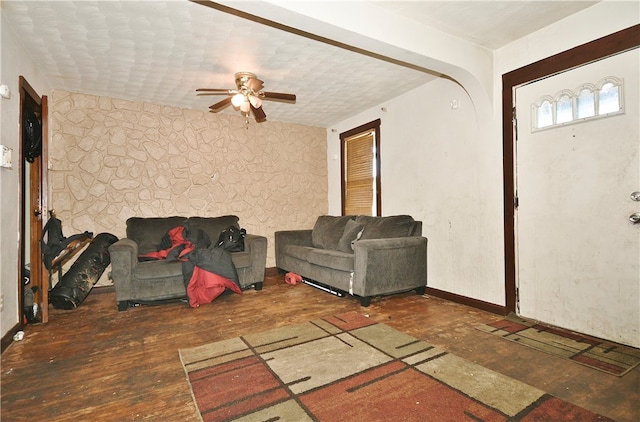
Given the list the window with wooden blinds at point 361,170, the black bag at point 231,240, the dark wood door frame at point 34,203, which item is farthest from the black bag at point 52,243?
the window with wooden blinds at point 361,170

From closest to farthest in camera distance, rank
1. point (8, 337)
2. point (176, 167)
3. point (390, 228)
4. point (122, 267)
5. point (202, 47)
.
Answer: point (8, 337) → point (202, 47) → point (122, 267) → point (390, 228) → point (176, 167)

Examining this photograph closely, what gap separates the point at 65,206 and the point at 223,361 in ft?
10.8

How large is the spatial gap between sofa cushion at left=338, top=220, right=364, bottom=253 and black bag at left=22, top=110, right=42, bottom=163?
3295 millimetres

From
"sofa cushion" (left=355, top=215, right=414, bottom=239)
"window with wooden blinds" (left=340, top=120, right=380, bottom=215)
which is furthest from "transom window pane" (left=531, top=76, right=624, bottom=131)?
"window with wooden blinds" (left=340, top=120, right=380, bottom=215)

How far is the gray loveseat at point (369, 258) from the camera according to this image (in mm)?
3301

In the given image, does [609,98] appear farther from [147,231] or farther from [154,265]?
[147,231]

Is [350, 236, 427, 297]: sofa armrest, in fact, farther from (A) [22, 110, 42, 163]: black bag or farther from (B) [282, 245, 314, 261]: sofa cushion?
(A) [22, 110, 42, 163]: black bag

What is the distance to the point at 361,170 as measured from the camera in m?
5.01

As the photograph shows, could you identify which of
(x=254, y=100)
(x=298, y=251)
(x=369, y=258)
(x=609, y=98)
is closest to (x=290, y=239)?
(x=298, y=251)

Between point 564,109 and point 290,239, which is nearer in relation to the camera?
point 564,109

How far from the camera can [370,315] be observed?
2.99m

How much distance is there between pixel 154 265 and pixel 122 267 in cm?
29

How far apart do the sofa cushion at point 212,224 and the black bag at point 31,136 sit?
1695 millimetres

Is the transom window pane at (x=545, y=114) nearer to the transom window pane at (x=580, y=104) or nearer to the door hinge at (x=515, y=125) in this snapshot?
the transom window pane at (x=580, y=104)
